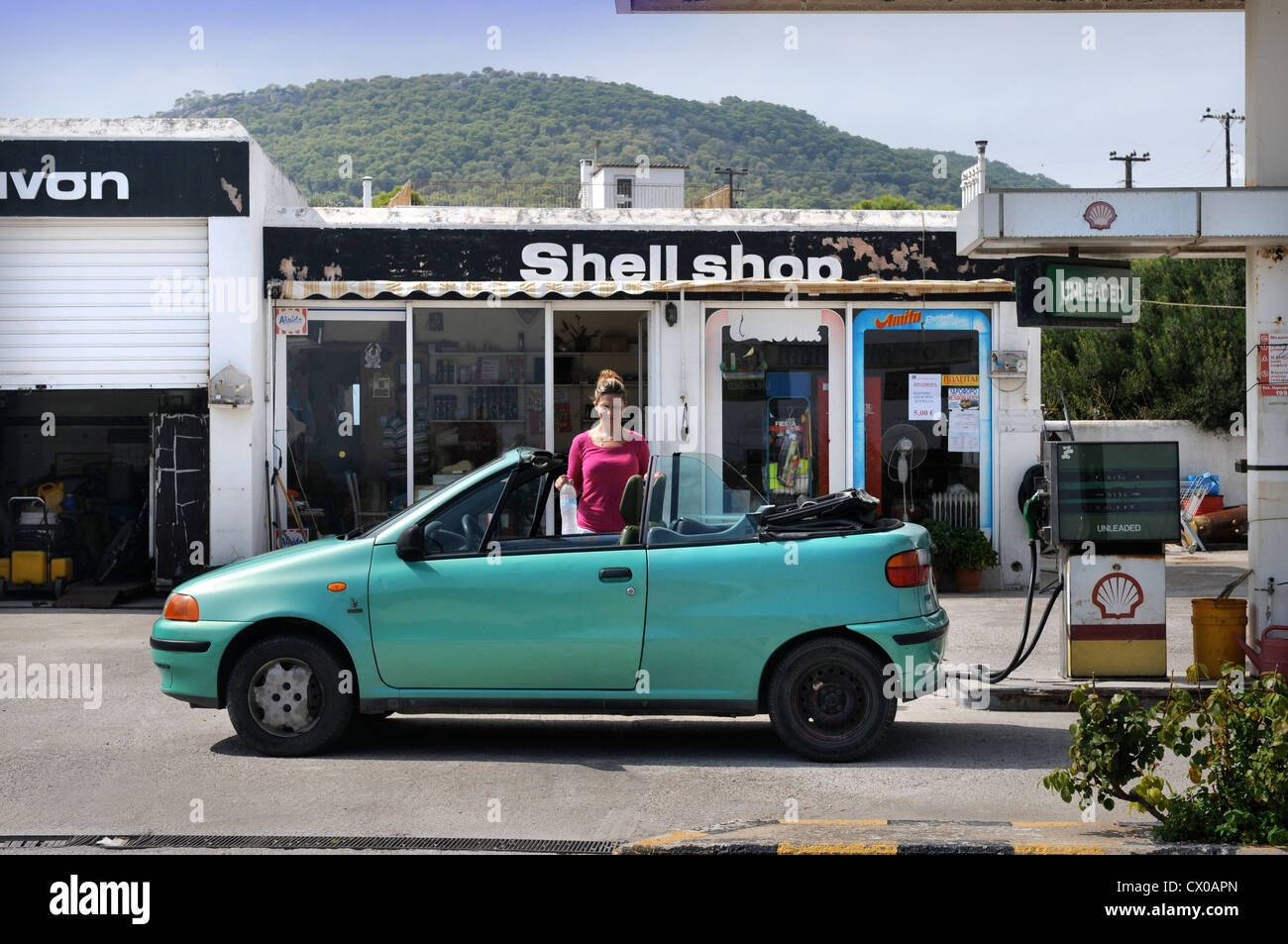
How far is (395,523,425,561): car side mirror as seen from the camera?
7.30 meters

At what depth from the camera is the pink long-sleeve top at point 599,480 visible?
27.7 feet

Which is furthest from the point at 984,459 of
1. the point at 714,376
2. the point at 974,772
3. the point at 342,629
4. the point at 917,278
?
the point at 342,629

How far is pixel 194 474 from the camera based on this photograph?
1435 cm

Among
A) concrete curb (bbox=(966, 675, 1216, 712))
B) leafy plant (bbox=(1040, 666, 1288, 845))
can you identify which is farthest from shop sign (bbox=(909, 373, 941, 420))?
leafy plant (bbox=(1040, 666, 1288, 845))

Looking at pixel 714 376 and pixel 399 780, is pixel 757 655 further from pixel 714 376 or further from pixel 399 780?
pixel 714 376

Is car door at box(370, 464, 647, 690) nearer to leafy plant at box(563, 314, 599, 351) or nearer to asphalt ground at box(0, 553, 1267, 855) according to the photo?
asphalt ground at box(0, 553, 1267, 855)

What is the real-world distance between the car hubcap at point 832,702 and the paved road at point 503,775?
225 millimetres

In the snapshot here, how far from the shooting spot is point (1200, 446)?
2342 centimetres

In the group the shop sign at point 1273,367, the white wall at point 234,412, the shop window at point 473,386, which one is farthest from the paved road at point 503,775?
the shop window at point 473,386

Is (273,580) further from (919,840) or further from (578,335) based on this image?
(578,335)

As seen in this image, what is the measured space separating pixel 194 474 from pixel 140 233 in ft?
8.90

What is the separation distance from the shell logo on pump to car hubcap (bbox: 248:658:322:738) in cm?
511

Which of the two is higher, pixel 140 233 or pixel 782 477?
pixel 140 233

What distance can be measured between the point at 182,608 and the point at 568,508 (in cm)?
236
